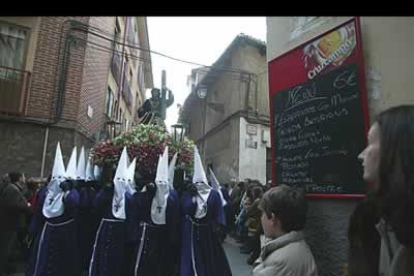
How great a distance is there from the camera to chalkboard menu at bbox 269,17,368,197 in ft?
7.13

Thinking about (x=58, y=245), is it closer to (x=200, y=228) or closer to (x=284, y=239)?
(x=200, y=228)

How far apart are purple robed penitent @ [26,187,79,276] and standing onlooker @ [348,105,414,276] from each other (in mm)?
4093

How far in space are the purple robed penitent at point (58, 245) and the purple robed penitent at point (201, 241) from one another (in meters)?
1.64

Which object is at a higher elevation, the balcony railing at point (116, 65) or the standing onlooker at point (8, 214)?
the balcony railing at point (116, 65)

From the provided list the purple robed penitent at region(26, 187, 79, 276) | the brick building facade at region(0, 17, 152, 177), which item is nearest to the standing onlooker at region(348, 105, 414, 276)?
the purple robed penitent at region(26, 187, 79, 276)

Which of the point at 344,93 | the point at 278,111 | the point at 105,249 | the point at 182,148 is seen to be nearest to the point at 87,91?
the point at 182,148

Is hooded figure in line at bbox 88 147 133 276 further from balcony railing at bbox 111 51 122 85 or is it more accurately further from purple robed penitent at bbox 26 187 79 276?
balcony railing at bbox 111 51 122 85

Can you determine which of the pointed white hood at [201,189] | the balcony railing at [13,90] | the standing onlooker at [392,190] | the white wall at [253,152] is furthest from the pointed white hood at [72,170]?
the white wall at [253,152]

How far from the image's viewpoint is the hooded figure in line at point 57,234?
449cm

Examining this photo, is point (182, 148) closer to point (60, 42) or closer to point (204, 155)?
point (60, 42)

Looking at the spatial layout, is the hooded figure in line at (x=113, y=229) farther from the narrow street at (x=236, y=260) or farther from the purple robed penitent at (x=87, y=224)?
the narrow street at (x=236, y=260)

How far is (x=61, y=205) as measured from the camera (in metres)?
4.53

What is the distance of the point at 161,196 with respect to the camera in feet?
14.3
